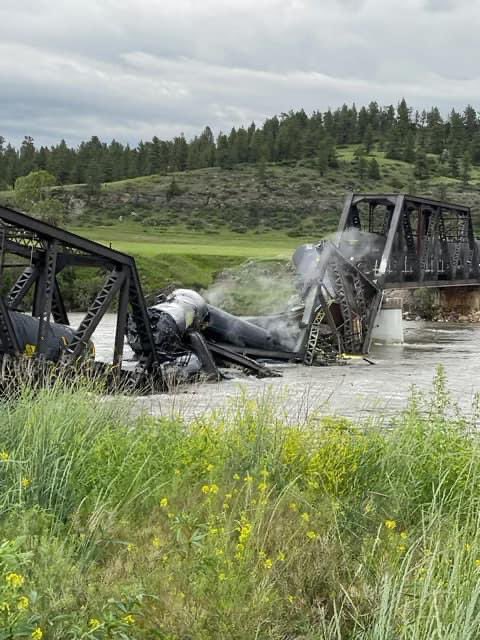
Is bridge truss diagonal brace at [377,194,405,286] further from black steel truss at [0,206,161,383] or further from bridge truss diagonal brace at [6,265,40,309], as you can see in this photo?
bridge truss diagonal brace at [6,265,40,309]

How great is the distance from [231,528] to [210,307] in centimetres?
2312

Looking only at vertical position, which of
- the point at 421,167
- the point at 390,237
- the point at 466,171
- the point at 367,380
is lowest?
the point at 367,380

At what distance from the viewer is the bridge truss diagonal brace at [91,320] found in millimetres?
19250

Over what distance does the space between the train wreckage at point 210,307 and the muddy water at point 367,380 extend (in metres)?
1.01

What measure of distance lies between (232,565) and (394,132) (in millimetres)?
190826

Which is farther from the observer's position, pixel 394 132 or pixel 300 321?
pixel 394 132

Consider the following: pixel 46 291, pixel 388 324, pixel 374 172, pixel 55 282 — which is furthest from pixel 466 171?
pixel 46 291

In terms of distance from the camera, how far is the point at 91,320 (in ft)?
64.3

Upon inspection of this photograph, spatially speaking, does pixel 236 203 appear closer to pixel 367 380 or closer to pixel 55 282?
pixel 367 380

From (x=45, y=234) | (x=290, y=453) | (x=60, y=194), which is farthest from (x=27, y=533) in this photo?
(x=60, y=194)

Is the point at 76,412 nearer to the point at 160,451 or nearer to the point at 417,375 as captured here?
the point at 160,451

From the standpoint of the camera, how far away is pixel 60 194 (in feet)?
387

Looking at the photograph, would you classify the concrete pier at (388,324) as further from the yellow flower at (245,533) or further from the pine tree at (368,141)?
the pine tree at (368,141)

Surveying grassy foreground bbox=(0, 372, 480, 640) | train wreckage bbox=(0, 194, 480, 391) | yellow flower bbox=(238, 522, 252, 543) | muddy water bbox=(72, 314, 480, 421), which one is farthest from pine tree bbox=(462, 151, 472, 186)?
yellow flower bbox=(238, 522, 252, 543)
